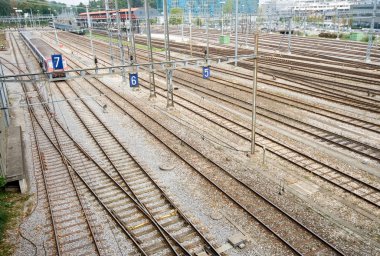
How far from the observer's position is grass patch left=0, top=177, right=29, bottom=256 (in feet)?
34.4

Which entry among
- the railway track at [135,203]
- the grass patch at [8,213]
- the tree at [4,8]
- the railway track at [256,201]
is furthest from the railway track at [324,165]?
the tree at [4,8]

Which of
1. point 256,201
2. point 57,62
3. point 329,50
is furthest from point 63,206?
point 329,50

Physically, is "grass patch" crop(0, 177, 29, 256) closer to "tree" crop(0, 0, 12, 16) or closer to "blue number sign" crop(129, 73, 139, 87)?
"blue number sign" crop(129, 73, 139, 87)

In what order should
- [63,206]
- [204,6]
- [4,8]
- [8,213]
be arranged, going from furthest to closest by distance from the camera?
1. [4,8]
2. [204,6]
3. [63,206]
4. [8,213]

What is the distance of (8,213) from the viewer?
1215 centimetres

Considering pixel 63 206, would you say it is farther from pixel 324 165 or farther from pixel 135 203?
pixel 324 165

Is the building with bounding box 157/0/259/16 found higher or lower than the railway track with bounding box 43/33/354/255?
higher

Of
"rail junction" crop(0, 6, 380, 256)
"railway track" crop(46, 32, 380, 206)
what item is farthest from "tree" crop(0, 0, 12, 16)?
"railway track" crop(46, 32, 380, 206)

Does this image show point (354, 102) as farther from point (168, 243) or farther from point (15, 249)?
point (15, 249)

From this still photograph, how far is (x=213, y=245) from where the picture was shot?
1023 cm

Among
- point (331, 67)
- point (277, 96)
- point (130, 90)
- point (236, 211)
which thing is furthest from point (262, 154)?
point (331, 67)

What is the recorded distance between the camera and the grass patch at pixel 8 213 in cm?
1050

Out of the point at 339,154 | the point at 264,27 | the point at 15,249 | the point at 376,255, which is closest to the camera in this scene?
the point at 376,255

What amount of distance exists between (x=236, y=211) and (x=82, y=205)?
5652 millimetres
